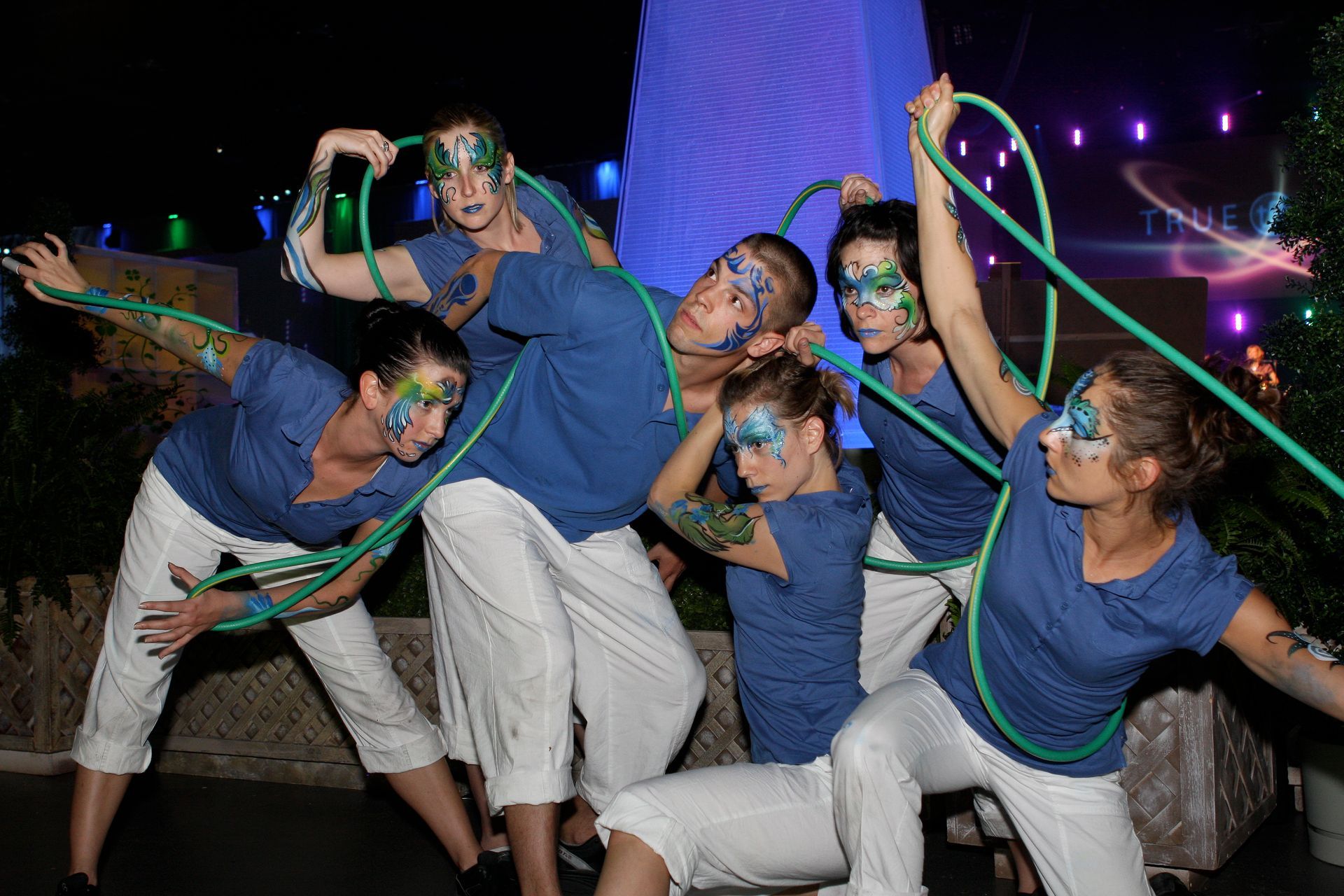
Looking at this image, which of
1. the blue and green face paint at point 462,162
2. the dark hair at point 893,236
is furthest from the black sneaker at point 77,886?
the dark hair at point 893,236

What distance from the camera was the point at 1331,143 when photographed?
2.66 m

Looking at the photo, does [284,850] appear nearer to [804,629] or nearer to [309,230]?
[309,230]

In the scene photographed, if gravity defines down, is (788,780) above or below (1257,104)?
below

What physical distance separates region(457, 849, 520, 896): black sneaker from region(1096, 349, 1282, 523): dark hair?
6.06ft

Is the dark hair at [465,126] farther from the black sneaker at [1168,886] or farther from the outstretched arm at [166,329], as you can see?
the black sneaker at [1168,886]

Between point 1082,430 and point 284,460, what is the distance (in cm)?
180

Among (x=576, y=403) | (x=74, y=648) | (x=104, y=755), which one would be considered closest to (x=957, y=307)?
(x=576, y=403)

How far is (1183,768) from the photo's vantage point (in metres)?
2.79

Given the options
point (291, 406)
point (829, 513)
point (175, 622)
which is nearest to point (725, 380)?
point (829, 513)

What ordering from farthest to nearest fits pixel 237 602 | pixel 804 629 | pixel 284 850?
1. pixel 284 850
2. pixel 237 602
3. pixel 804 629

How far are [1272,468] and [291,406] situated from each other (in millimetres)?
2462

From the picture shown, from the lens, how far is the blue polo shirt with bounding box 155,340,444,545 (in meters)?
2.73

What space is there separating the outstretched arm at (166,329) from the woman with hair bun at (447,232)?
233mm

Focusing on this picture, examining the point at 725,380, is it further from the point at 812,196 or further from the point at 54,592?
the point at 54,592
